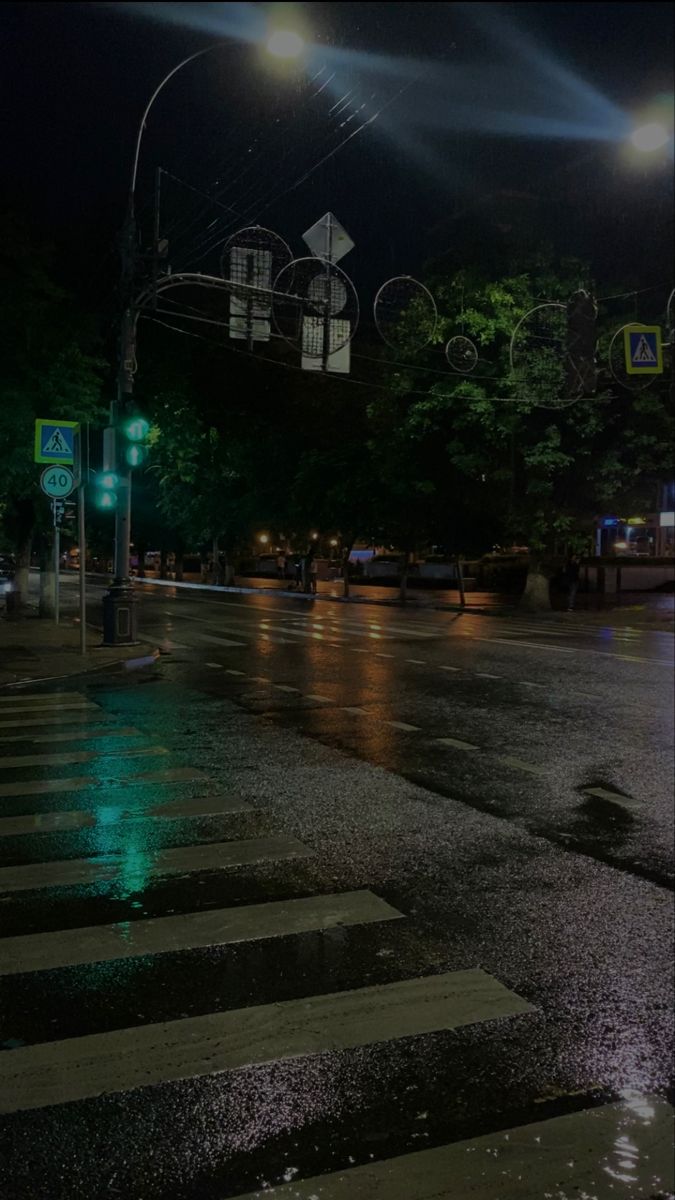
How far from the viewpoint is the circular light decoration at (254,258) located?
1430 centimetres

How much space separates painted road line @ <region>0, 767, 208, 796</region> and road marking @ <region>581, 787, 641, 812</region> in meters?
3.29

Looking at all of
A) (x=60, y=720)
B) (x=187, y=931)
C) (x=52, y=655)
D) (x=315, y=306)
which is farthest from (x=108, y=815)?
(x=52, y=655)

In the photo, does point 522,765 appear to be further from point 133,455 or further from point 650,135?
point 133,455

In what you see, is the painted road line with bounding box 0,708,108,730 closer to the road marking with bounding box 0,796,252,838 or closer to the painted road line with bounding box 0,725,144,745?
the painted road line with bounding box 0,725,144,745

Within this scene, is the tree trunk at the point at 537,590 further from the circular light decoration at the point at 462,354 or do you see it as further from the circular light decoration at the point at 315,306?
the circular light decoration at the point at 315,306

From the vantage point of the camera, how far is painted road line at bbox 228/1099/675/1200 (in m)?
2.94

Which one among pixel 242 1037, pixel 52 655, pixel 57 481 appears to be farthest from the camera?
pixel 57 481

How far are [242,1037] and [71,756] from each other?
549cm

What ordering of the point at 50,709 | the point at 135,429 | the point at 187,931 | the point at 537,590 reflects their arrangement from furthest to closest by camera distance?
the point at 537,590, the point at 135,429, the point at 50,709, the point at 187,931

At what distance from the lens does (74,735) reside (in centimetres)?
991

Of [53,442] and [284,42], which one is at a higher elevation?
[284,42]

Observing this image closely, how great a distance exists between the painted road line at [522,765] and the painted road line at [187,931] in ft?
11.8

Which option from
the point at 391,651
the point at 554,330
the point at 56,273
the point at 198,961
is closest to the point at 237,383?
the point at 56,273

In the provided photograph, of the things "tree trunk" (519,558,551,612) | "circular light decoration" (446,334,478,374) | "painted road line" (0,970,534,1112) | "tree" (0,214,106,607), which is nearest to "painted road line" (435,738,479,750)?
"painted road line" (0,970,534,1112)
